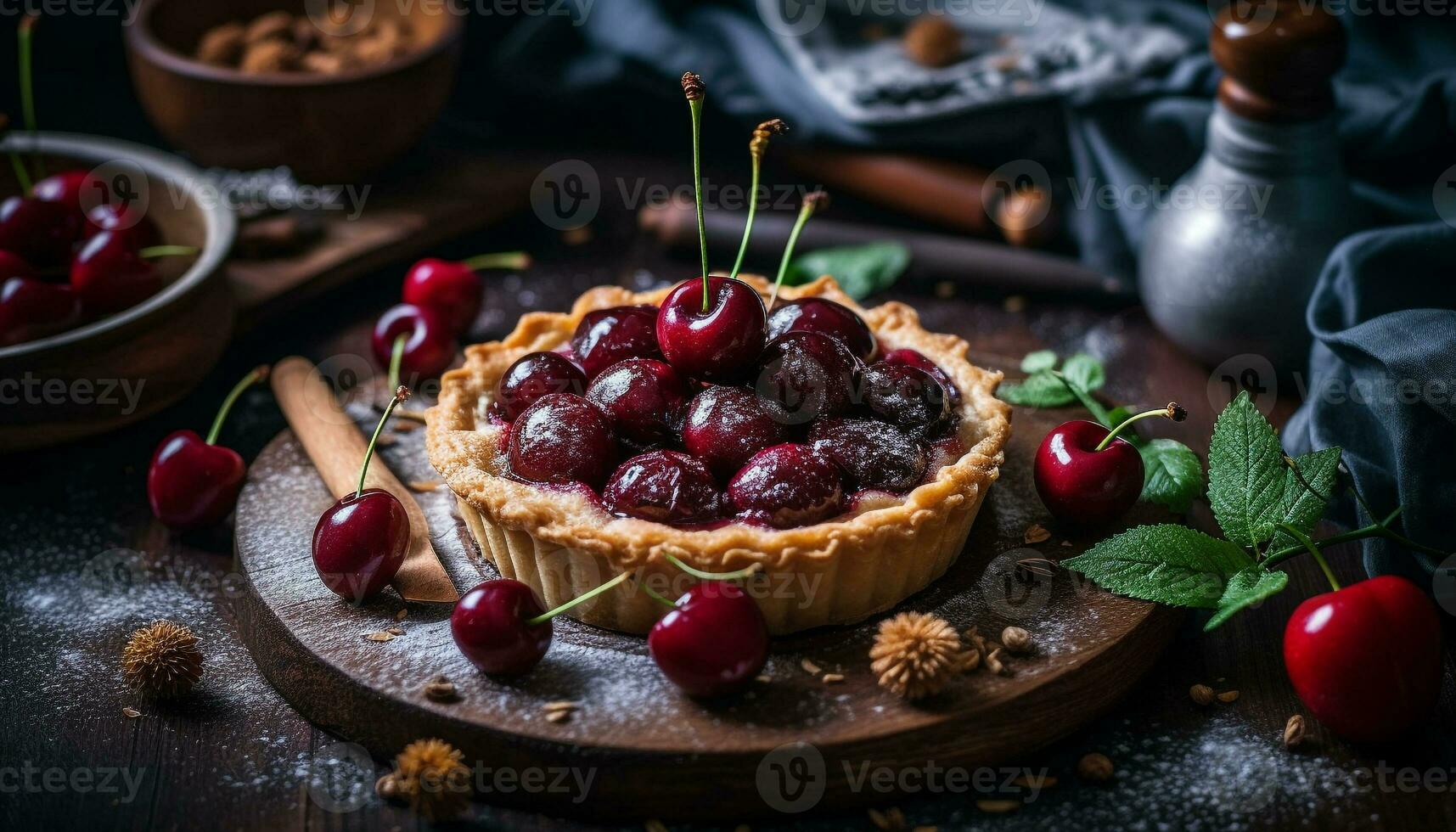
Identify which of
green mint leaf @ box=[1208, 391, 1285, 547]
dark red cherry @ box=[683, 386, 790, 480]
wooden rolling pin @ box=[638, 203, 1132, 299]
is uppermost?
dark red cherry @ box=[683, 386, 790, 480]

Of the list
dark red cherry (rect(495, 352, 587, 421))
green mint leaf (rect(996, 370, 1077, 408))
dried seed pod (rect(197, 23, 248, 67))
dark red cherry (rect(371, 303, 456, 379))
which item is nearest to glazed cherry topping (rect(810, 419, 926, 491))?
dark red cherry (rect(495, 352, 587, 421))

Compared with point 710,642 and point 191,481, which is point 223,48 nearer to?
point 191,481

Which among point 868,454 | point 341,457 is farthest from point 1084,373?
point 341,457

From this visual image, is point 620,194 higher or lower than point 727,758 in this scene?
lower

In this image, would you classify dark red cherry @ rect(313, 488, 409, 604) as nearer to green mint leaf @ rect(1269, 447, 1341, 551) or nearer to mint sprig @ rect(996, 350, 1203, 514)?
mint sprig @ rect(996, 350, 1203, 514)

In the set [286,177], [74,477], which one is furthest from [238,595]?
[286,177]

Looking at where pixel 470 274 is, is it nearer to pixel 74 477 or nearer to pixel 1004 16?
pixel 74 477
